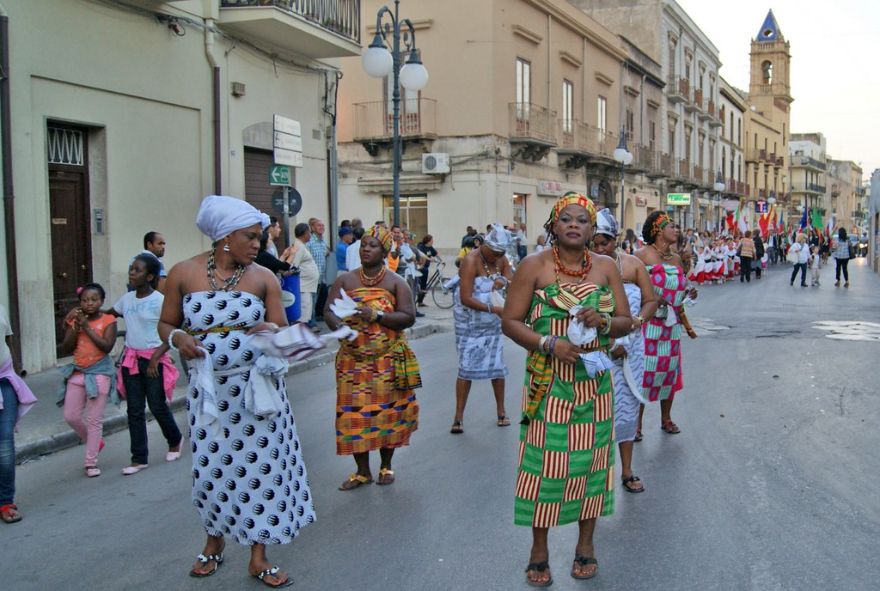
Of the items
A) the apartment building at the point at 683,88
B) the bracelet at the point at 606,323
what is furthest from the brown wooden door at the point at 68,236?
the apartment building at the point at 683,88

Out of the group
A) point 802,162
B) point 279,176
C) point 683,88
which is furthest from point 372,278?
point 802,162

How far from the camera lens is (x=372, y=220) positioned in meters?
27.3

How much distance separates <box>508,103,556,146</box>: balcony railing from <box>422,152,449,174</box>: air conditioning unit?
2.24 meters

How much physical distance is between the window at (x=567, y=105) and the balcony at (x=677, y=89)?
49.4 feet

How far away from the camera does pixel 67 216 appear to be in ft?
36.6

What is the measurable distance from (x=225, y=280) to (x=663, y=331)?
3917 millimetres

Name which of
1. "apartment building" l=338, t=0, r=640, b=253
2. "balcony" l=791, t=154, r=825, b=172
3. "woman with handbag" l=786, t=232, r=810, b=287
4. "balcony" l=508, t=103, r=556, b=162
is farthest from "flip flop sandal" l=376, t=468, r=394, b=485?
"balcony" l=791, t=154, r=825, b=172

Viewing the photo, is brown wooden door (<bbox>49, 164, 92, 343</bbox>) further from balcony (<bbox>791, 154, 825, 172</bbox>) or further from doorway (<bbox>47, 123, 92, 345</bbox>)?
balcony (<bbox>791, 154, 825, 172</bbox>)

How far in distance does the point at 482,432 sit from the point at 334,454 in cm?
134

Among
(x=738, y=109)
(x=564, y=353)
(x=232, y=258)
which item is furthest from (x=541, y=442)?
(x=738, y=109)

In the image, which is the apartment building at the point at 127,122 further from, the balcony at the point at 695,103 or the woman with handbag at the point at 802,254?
the balcony at the point at 695,103

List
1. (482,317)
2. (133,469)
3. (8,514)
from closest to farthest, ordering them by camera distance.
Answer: (8,514), (133,469), (482,317)

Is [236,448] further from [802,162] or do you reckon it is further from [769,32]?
[802,162]

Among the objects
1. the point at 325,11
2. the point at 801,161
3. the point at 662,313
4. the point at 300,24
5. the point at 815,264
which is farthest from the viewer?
the point at 801,161
